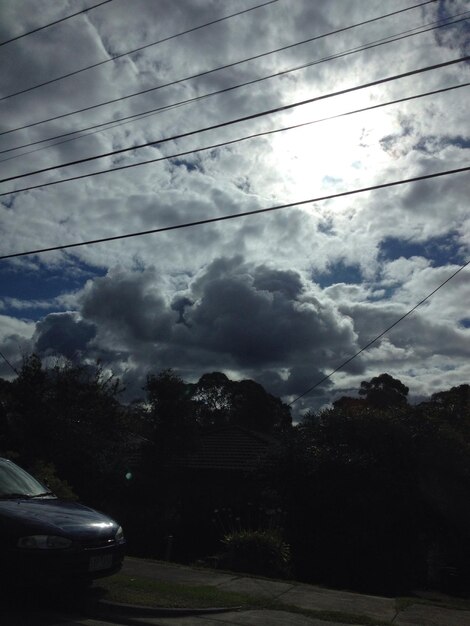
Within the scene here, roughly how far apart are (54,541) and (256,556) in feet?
16.9

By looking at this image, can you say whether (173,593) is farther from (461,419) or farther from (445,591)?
(461,419)

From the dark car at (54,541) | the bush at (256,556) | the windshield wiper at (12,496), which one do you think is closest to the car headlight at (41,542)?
the dark car at (54,541)

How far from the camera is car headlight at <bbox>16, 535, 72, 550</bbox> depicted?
19.7 feet

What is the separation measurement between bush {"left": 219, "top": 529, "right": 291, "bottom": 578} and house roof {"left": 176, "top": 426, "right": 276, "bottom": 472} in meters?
9.58

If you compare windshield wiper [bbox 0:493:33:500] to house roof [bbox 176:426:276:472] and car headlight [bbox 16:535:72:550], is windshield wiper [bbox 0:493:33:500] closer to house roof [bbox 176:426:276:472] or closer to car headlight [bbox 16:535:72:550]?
car headlight [bbox 16:535:72:550]

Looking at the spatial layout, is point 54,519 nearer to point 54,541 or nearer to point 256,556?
Result: point 54,541

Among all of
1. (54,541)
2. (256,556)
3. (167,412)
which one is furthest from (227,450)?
(54,541)

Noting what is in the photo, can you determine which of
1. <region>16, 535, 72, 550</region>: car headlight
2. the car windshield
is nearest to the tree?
the car windshield

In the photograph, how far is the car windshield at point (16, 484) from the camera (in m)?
7.25

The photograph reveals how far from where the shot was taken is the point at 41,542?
602 centimetres

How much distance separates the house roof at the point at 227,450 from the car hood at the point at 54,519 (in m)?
13.7

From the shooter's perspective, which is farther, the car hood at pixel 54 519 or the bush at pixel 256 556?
the bush at pixel 256 556

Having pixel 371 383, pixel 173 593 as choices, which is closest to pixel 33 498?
pixel 173 593

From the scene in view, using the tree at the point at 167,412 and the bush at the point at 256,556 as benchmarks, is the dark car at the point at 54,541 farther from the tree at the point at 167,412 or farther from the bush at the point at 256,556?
the tree at the point at 167,412
